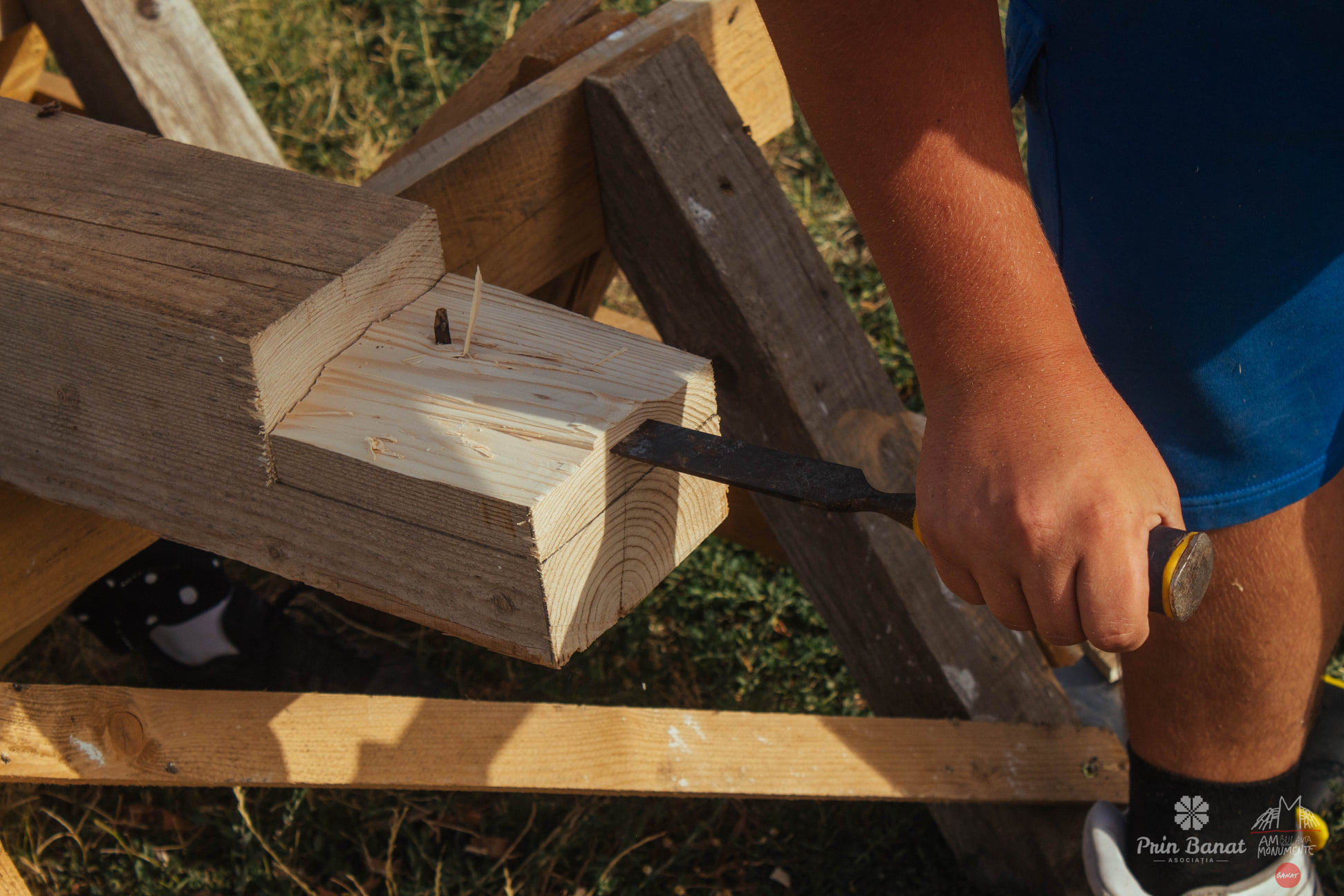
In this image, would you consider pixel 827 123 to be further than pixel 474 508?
Yes

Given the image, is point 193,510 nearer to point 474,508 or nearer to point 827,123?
point 474,508

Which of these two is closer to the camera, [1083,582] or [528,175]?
[1083,582]

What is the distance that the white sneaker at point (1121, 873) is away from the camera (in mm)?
1672

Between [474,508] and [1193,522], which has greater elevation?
[474,508]

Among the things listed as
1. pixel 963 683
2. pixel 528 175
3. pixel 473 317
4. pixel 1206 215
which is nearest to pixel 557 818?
pixel 963 683

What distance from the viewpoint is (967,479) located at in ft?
3.42

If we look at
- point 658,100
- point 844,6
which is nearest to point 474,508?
point 844,6

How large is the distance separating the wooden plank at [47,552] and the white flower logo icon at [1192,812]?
5.05ft

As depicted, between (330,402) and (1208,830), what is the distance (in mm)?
1418

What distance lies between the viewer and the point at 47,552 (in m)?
1.41

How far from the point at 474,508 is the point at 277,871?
1.56 metres

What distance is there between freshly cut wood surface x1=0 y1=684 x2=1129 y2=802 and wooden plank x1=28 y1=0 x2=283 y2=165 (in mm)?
1216

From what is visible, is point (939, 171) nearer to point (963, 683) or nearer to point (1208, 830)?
point (963, 683)

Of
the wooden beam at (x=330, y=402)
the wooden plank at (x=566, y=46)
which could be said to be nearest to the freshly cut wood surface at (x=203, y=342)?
the wooden beam at (x=330, y=402)
